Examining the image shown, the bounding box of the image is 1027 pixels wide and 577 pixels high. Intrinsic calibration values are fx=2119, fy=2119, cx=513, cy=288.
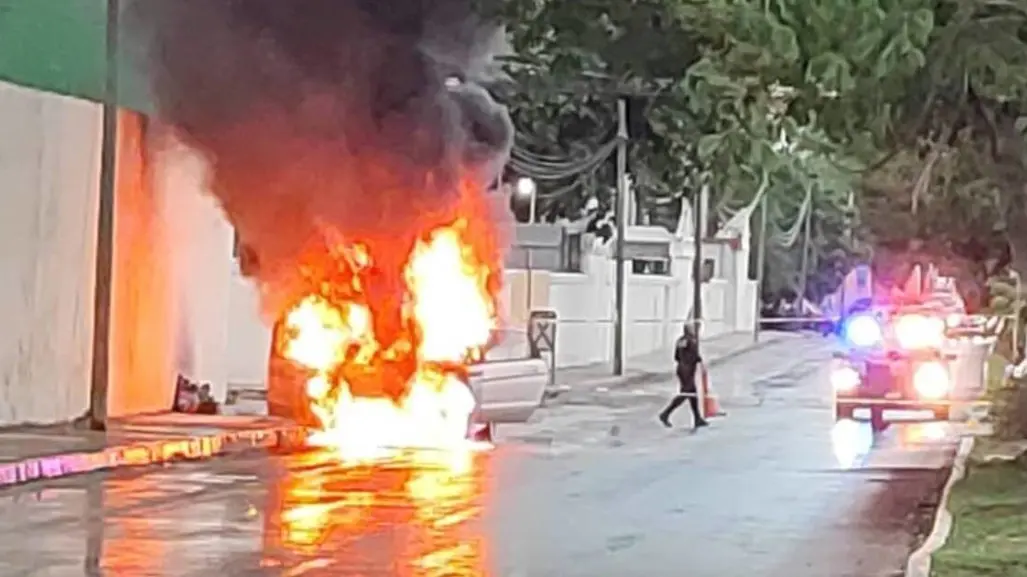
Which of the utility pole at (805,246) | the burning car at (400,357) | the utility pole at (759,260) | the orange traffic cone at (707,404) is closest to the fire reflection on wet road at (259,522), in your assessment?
the burning car at (400,357)

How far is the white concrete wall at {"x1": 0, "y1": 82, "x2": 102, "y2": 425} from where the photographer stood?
70.8ft

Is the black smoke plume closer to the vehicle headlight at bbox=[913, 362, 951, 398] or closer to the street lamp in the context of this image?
the vehicle headlight at bbox=[913, 362, 951, 398]

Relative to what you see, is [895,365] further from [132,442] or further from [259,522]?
[259,522]

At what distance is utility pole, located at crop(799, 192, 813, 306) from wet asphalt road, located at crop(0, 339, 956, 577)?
51504 mm

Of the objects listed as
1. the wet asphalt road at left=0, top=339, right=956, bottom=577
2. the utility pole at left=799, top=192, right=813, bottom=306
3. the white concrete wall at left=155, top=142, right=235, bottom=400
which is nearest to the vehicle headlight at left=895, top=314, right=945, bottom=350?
the wet asphalt road at left=0, top=339, right=956, bottom=577

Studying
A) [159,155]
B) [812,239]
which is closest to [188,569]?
[159,155]

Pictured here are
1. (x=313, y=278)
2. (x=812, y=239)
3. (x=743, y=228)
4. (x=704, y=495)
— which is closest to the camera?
(x=704, y=495)

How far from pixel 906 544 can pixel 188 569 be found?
504 cm

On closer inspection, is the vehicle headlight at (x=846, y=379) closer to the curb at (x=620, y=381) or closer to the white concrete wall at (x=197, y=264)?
the white concrete wall at (x=197, y=264)

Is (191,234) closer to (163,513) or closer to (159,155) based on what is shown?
(159,155)

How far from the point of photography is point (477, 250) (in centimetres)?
2567

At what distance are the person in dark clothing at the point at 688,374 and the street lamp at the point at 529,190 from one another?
12.8m

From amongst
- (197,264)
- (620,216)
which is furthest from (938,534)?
(620,216)

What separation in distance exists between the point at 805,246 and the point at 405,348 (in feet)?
186
